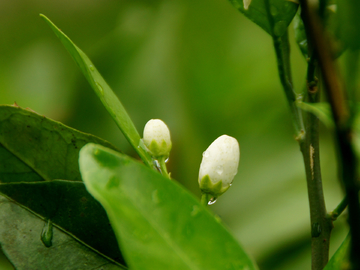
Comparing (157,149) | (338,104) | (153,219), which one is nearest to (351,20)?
(338,104)

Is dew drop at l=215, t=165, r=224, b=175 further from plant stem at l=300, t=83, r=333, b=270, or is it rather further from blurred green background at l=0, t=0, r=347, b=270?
blurred green background at l=0, t=0, r=347, b=270

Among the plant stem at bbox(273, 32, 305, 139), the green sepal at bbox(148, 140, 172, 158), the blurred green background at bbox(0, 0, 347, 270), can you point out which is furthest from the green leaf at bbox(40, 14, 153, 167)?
the blurred green background at bbox(0, 0, 347, 270)

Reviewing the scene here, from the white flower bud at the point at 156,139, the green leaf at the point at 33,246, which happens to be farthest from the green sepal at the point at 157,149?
the green leaf at the point at 33,246

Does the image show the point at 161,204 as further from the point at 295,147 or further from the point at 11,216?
the point at 295,147

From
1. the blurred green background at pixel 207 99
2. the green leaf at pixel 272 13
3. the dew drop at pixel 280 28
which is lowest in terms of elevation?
the blurred green background at pixel 207 99

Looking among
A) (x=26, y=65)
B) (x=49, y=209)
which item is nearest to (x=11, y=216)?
(x=49, y=209)

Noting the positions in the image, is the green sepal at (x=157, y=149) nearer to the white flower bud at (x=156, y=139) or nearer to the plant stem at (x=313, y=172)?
the white flower bud at (x=156, y=139)

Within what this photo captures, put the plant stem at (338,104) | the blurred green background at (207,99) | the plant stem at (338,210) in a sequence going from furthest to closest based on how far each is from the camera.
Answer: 1. the blurred green background at (207,99)
2. the plant stem at (338,210)
3. the plant stem at (338,104)
